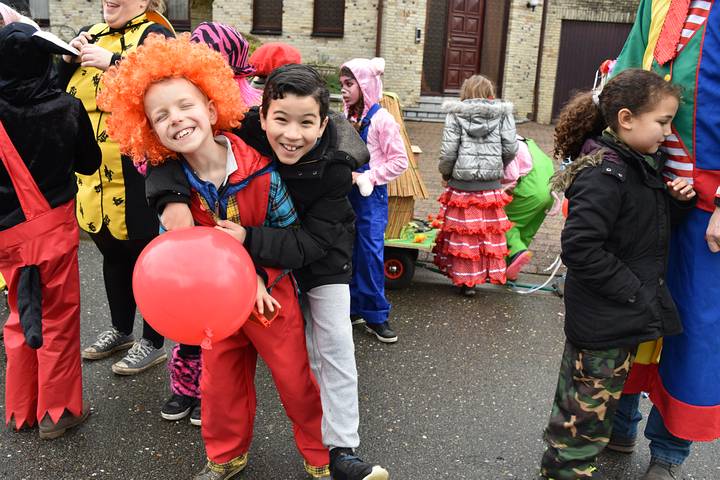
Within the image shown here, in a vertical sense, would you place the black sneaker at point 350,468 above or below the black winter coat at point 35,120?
below

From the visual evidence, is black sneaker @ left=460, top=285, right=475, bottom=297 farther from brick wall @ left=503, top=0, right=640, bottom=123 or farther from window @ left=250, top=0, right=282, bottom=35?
window @ left=250, top=0, right=282, bottom=35

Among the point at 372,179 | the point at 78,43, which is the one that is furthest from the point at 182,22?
the point at 78,43

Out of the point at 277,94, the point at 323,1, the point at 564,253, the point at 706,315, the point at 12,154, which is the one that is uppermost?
the point at 323,1

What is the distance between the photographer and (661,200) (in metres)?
2.40

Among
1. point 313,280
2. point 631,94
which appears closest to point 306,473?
point 313,280

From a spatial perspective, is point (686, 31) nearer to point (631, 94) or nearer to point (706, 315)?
point (631, 94)

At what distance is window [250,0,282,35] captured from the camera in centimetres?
1631

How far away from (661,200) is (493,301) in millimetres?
2638

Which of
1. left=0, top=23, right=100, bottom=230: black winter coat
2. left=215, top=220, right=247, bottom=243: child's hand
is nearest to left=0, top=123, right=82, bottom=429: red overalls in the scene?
left=0, top=23, right=100, bottom=230: black winter coat

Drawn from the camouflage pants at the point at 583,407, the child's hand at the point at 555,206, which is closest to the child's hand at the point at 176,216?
the camouflage pants at the point at 583,407

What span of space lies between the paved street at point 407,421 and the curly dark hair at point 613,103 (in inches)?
54.7

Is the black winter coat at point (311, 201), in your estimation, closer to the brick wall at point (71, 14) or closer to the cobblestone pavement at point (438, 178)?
the cobblestone pavement at point (438, 178)

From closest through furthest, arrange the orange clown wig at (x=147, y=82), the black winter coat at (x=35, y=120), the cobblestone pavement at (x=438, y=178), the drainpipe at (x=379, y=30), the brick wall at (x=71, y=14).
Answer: the orange clown wig at (x=147, y=82) → the black winter coat at (x=35, y=120) → the cobblestone pavement at (x=438, y=178) → the drainpipe at (x=379, y=30) → the brick wall at (x=71, y=14)

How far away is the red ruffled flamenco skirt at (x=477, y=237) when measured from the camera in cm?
505
